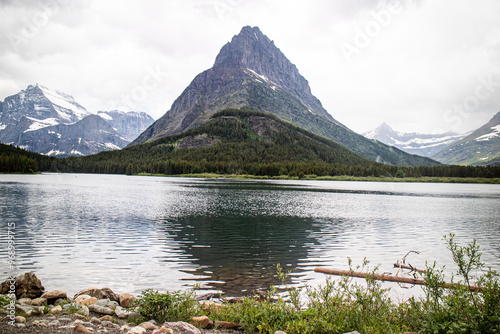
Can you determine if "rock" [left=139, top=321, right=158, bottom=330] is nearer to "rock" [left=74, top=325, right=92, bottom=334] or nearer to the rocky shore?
the rocky shore

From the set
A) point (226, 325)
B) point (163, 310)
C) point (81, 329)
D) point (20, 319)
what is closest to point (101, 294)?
point (20, 319)

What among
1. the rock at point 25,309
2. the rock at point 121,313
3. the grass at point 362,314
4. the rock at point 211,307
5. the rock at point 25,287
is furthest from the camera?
the rock at point 25,287

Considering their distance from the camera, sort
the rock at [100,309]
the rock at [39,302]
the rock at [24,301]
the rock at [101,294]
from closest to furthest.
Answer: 1. the rock at [100,309]
2. the rock at [24,301]
3. the rock at [39,302]
4. the rock at [101,294]

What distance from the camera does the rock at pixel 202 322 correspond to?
40.1 ft

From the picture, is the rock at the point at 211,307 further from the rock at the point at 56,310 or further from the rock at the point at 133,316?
the rock at the point at 56,310

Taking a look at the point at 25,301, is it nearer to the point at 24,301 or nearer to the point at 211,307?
the point at 24,301

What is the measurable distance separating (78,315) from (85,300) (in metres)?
2.73

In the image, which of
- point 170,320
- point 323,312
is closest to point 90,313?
point 170,320

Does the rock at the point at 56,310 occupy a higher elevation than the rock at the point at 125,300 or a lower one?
higher

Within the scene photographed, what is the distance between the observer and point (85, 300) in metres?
15.4

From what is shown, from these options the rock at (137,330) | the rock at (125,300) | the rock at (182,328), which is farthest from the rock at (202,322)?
the rock at (125,300)

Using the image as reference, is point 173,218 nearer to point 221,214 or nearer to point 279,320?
A: point 221,214

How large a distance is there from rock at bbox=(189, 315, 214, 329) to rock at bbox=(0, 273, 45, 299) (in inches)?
393

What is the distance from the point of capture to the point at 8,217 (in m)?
43.0
